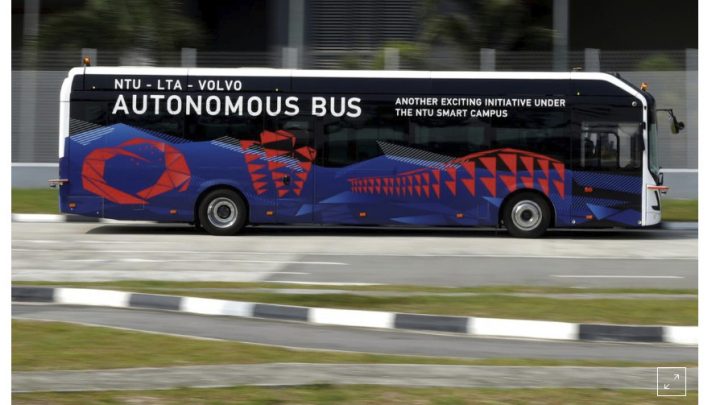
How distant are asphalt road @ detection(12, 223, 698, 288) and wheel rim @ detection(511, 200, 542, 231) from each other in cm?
35

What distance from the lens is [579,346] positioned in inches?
373

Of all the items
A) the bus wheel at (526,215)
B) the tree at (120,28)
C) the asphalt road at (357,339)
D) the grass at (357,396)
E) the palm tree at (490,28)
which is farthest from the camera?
the palm tree at (490,28)

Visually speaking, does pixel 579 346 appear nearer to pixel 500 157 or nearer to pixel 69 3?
pixel 500 157

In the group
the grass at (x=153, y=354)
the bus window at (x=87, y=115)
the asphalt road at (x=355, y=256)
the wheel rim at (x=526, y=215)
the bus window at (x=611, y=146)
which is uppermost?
the bus window at (x=87, y=115)

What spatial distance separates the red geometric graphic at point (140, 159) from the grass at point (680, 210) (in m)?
10.1

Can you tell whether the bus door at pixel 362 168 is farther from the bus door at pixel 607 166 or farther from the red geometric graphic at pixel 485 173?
the bus door at pixel 607 166

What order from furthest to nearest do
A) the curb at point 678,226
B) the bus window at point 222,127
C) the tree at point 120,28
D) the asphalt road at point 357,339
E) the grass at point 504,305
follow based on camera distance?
the tree at point 120,28 → the curb at point 678,226 → the bus window at point 222,127 → the grass at point 504,305 → the asphalt road at point 357,339

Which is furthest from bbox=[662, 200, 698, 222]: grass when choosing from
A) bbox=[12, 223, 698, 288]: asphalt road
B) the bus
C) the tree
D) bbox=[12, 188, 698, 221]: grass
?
the tree

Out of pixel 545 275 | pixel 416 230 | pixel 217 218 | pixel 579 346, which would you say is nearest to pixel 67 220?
pixel 217 218

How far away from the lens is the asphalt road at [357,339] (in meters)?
8.98

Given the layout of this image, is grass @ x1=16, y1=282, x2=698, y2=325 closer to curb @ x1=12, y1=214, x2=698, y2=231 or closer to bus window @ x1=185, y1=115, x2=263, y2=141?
bus window @ x1=185, y1=115, x2=263, y2=141

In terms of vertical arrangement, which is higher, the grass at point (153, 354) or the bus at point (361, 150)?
the bus at point (361, 150)

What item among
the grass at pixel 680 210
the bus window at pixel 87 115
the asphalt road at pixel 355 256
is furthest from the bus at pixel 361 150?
the grass at pixel 680 210

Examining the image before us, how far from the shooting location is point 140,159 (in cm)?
1989
